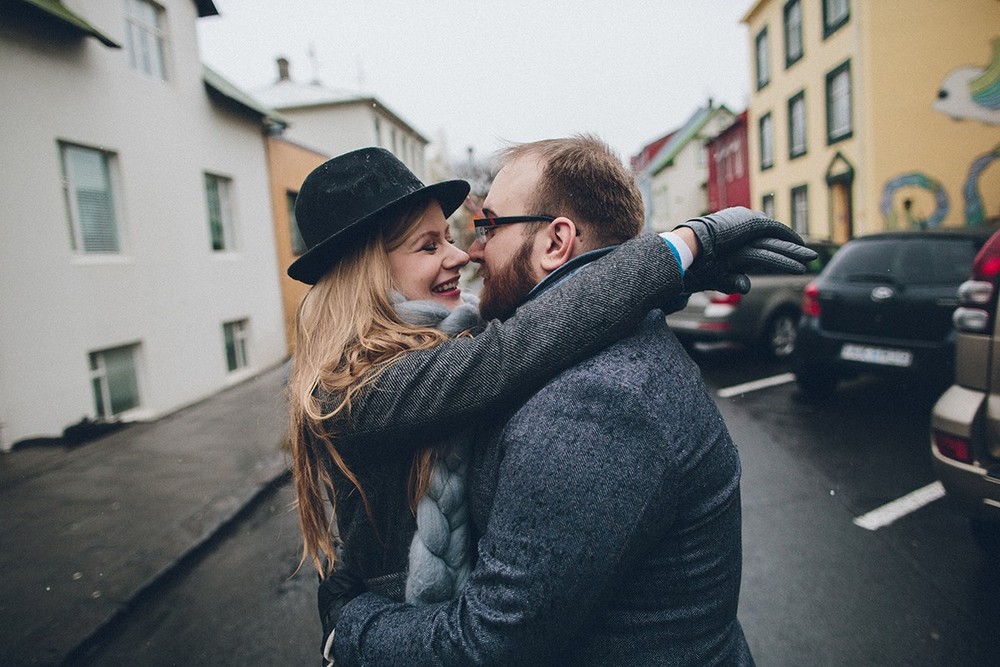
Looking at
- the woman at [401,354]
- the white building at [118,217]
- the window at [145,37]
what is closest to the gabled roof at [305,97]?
the white building at [118,217]

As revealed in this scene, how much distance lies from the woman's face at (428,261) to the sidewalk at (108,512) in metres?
0.52

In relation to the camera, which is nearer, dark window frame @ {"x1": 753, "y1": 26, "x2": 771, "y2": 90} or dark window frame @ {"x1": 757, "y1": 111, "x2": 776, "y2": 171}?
dark window frame @ {"x1": 753, "y1": 26, "x2": 771, "y2": 90}

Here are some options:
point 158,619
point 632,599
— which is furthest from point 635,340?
point 158,619

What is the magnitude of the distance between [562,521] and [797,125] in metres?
21.6

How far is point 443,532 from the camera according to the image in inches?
51.4

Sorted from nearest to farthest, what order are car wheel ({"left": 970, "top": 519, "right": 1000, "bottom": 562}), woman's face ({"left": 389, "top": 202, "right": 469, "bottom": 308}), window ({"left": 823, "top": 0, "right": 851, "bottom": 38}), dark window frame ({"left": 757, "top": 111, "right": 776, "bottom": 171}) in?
woman's face ({"left": 389, "top": 202, "right": 469, "bottom": 308}) → car wheel ({"left": 970, "top": 519, "right": 1000, "bottom": 562}) → window ({"left": 823, "top": 0, "right": 851, "bottom": 38}) → dark window frame ({"left": 757, "top": 111, "right": 776, "bottom": 171})

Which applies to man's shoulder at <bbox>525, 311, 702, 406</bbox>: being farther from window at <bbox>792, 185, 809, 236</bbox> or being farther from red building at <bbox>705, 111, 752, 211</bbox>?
red building at <bbox>705, 111, 752, 211</bbox>

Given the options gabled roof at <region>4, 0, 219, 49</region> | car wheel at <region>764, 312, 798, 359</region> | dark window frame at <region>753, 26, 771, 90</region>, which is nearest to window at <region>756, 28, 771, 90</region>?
dark window frame at <region>753, 26, 771, 90</region>

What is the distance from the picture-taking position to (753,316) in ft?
28.1

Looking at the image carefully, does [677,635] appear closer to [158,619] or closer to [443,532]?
[443,532]

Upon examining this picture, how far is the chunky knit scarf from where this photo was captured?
4.21 ft

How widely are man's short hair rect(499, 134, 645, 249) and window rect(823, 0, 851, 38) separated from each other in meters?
18.0

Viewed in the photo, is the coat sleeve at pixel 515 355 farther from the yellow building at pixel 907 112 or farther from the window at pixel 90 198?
the yellow building at pixel 907 112

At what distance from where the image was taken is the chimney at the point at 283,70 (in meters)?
24.5
